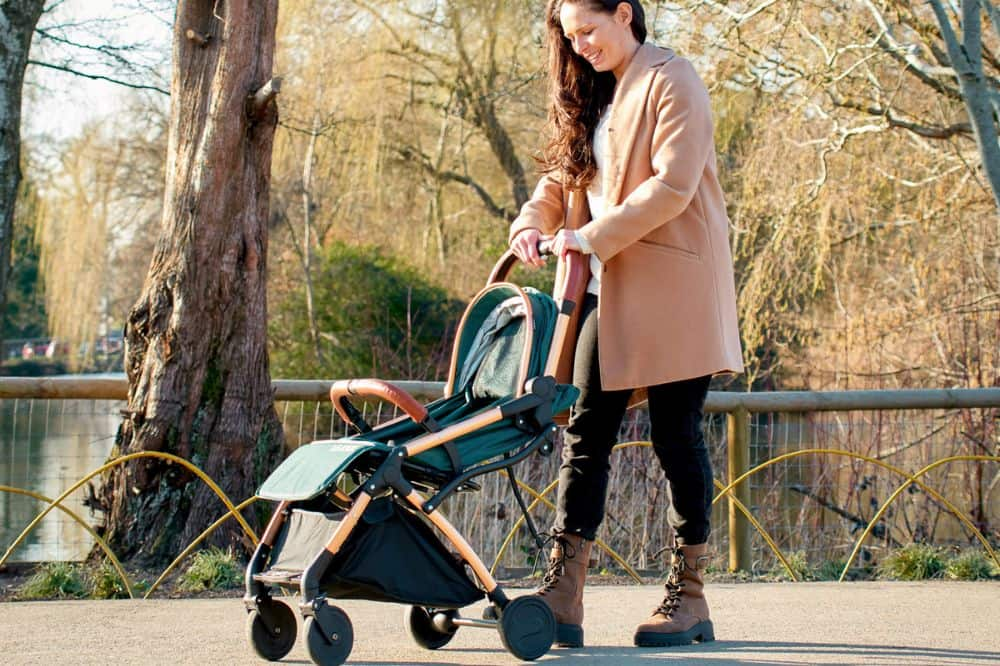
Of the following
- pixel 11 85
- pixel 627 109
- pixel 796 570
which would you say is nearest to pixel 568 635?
pixel 627 109

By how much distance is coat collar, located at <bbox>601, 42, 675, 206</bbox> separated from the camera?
Result: 13.1ft

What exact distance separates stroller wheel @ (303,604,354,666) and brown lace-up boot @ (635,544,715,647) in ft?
3.43

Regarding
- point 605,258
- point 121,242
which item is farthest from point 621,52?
point 121,242

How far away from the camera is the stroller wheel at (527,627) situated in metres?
3.62

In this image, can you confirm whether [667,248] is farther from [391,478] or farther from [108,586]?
[108,586]

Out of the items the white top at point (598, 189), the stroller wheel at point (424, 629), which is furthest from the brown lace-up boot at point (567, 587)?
the white top at point (598, 189)

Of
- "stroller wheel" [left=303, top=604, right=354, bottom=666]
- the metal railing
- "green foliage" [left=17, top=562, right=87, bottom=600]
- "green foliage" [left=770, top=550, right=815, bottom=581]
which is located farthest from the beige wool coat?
"green foliage" [left=17, top=562, right=87, bottom=600]

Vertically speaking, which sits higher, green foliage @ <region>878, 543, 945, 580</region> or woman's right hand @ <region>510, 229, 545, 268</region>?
woman's right hand @ <region>510, 229, 545, 268</region>

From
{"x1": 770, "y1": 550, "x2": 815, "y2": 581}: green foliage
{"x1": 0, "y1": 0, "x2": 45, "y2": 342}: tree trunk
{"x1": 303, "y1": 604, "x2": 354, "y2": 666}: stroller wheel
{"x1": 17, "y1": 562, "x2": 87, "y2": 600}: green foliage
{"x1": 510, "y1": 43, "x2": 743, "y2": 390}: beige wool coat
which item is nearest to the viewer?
{"x1": 303, "y1": 604, "x2": 354, "y2": 666}: stroller wheel

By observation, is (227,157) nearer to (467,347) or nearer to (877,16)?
(467,347)

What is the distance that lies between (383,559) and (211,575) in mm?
2295

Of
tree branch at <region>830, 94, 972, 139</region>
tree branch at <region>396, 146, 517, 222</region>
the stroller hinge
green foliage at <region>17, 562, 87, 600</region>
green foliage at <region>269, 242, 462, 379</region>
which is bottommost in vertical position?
green foliage at <region>17, 562, 87, 600</region>

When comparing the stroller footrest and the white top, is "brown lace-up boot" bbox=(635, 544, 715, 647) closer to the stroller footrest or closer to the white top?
the white top

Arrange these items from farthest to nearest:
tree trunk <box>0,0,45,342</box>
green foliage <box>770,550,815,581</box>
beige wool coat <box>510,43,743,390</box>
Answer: tree trunk <box>0,0,45,342</box>
green foliage <box>770,550,815,581</box>
beige wool coat <box>510,43,743,390</box>
